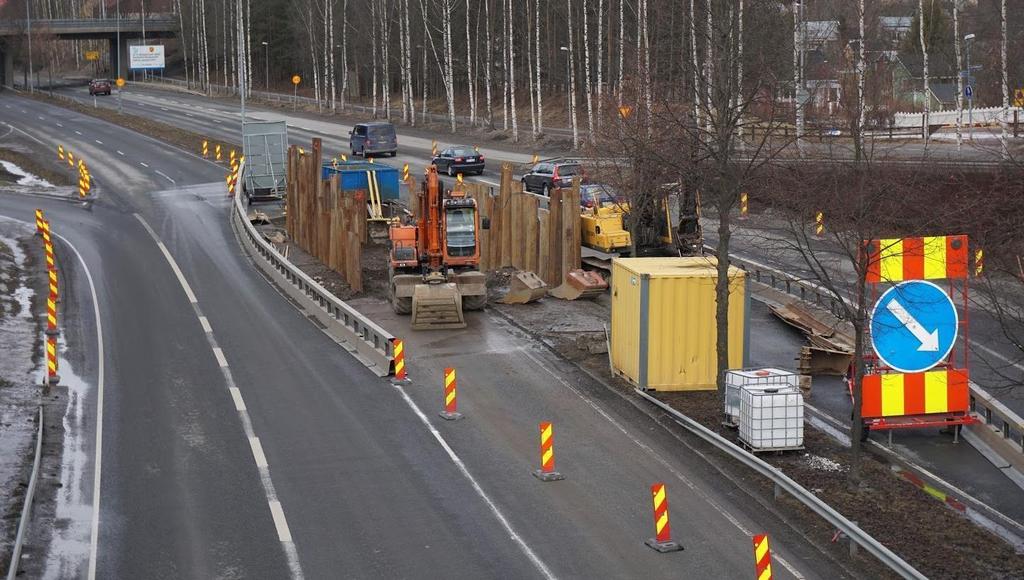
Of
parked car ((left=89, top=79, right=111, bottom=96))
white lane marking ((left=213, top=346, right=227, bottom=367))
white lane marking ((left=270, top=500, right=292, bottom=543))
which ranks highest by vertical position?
parked car ((left=89, top=79, right=111, bottom=96))

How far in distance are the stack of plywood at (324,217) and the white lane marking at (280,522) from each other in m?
15.8

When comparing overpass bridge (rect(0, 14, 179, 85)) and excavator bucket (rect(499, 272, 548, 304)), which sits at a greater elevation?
overpass bridge (rect(0, 14, 179, 85))

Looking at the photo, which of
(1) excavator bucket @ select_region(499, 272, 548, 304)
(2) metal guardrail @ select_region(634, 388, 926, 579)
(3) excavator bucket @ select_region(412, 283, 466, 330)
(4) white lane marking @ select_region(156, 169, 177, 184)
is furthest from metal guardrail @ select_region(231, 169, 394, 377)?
(4) white lane marking @ select_region(156, 169, 177, 184)

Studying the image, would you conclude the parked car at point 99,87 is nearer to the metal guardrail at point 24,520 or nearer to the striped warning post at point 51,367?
the striped warning post at point 51,367

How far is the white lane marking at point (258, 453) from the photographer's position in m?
18.4

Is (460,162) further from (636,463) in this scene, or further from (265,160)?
(636,463)

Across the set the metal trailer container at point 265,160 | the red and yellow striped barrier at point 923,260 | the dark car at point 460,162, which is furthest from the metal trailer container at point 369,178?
the red and yellow striped barrier at point 923,260

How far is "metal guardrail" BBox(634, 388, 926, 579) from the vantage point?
44.5 feet

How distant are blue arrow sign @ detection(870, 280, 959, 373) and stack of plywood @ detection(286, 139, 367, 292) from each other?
16.1 m

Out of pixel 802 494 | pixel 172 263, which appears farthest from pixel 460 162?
pixel 802 494

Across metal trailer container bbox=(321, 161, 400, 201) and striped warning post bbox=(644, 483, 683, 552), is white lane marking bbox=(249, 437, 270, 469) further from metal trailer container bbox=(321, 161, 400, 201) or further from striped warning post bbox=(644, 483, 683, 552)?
metal trailer container bbox=(321, 161, 400, 201)

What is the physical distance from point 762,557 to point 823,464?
6007 millimetres

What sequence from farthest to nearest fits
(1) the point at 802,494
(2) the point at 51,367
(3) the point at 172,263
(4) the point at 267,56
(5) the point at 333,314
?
(4) the point at 267,56 → (3) the point at 172,263 → (5) the point at 333,314 → (2) the point at 51,367 → (1) the point at 802,494

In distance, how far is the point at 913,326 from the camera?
62.7 feet
